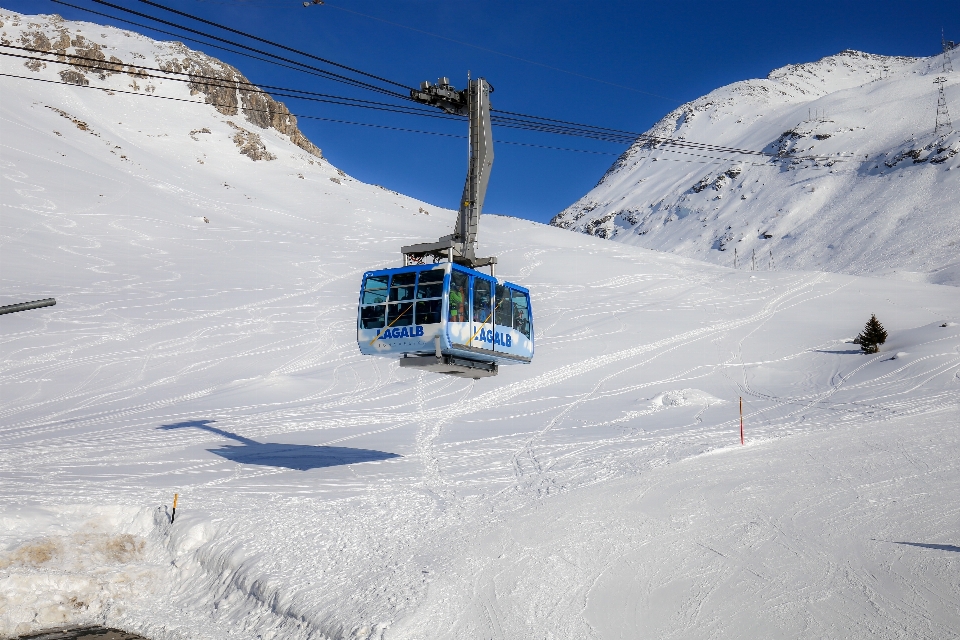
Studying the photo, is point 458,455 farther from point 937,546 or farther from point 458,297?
point 937,546

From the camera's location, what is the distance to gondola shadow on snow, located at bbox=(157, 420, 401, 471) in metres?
19.4

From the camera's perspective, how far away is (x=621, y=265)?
194 ft

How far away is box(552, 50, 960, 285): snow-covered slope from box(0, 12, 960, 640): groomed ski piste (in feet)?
206

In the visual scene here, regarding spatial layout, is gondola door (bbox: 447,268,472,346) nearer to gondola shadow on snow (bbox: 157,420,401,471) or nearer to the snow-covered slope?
gondola shadow on snow (bbox: 157,420,401,471)

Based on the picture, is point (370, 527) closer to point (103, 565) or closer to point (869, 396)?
point (103, 565)

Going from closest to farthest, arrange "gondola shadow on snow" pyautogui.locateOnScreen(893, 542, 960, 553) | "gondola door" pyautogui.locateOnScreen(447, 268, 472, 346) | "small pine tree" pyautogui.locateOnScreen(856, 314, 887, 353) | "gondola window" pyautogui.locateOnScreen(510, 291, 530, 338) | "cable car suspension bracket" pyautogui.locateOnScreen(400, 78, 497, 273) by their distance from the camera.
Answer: "gondola shadow on snow" pyautogui.locateOnScreen(893, 542, 960, 553) < "gondola door" pyautogui.locateOnScreen(447, 268, 472, 346) < "cable car suspension bracket" pyautogui.locateOnScreen(400, 78, 497, 273) < "gondola window" pyautogui.locateOnScreen(510, 291, 530, 338) < "small pine tree" pyautogui.locateOnScreen(856, 314, 887, 353)

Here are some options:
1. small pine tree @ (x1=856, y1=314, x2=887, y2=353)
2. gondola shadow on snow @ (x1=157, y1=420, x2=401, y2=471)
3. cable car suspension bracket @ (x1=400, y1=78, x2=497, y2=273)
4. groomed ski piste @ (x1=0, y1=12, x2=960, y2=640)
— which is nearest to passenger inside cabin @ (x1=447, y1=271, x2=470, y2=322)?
cable car suspension bracket @ (x1=400, y1=78, x2=497, y2=273)

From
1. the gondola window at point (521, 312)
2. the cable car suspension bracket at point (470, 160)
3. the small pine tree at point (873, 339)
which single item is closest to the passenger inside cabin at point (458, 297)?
the cable car suspension bracket at point (470, 160)

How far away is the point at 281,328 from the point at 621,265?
29.9 m

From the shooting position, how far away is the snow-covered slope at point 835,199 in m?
110

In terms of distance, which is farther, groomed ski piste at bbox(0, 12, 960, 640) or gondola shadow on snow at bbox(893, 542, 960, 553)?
gondola shadow on snow at bbox(893, 542, 960, 553)

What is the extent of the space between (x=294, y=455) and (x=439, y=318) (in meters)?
7.92

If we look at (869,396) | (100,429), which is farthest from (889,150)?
(100,429)

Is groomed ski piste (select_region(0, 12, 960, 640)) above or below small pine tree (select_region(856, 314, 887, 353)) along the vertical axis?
below
